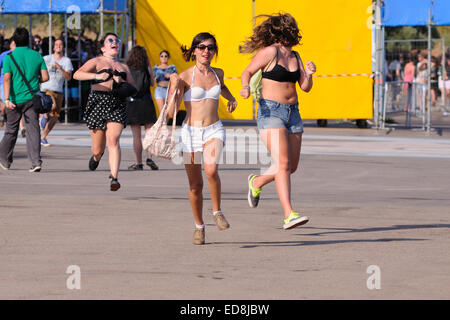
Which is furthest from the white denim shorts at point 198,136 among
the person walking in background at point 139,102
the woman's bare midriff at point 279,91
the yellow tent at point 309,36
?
the yellow tent at point 309,36

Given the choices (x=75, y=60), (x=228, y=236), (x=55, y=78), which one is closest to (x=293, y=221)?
(x=228, y=236)

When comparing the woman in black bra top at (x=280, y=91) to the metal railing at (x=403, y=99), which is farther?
the metal railing at (x=403, y=99)

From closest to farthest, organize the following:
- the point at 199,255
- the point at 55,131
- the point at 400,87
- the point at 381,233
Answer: the point at 199,255, the point at 381,233, the point at 55,131, the point at 400,87

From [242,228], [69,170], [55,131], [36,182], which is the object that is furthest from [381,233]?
[55,131]

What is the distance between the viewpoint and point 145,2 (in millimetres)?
23984

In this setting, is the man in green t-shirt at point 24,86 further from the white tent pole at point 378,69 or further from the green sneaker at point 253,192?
Answer: the white tent pole at point 378,69

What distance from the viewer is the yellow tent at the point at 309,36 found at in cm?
2314

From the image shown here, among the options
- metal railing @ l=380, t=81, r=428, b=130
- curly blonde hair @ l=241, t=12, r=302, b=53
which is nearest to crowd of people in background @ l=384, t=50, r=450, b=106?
metal railing @ l=380, t=81, r=428, b=130

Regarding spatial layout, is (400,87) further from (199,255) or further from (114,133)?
(199,255)

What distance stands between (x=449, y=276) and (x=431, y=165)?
8.92m

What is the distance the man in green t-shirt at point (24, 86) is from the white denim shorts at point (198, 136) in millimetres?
5581

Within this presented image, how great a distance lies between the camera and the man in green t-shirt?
44.2ft
